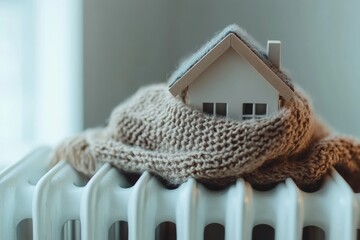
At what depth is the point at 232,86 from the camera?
0.77 metres

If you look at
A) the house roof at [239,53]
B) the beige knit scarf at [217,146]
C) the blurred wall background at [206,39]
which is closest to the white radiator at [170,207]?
the beige knit scarf at [217,146]

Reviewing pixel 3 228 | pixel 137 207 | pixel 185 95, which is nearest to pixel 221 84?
pixel 185 95

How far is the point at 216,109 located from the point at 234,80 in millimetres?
47

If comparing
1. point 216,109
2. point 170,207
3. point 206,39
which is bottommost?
point 170,207

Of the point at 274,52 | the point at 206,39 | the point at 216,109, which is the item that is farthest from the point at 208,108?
the point at 206,39

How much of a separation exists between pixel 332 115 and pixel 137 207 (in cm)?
50

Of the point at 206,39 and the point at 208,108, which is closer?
the point at 208,108

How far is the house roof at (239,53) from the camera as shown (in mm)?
744

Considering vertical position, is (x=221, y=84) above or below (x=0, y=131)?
above

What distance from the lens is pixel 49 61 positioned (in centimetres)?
114

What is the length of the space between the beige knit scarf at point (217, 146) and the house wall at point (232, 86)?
0.02 metres

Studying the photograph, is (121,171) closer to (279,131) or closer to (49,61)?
(279,131)

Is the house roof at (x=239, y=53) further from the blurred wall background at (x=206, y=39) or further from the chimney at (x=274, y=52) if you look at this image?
the blurred wall background at (x=206, y=39)

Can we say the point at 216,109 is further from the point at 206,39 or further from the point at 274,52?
the point at 206,39
